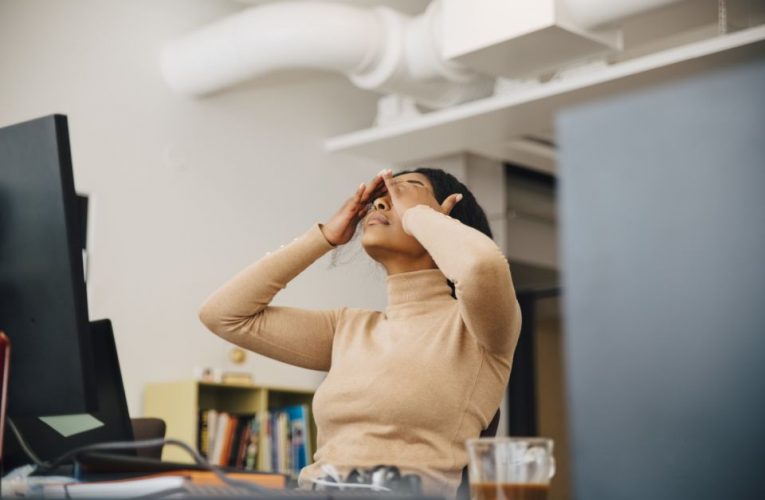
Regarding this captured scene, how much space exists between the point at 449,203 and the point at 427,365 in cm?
39

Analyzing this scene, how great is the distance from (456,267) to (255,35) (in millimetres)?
2960

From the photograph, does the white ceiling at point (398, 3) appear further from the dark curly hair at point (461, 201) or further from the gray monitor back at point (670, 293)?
the gray monitor back at point (670, 293)

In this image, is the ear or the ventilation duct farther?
the ventilation duct

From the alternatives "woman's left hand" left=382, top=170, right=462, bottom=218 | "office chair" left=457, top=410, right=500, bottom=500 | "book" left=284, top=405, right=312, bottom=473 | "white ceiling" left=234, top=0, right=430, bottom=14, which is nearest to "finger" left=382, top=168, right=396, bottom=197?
"woman's left hand" left=382, top=170, right=462, bottom=218

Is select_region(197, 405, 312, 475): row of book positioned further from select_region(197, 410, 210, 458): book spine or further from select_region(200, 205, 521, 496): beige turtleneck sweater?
select_region(200, 205, 521, 496): beige turtleneck sweater

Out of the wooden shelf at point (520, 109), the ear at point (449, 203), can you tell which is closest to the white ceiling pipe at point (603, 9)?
the wooden shelf at point (520, 109)

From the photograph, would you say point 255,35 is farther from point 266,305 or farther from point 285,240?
point 266,305

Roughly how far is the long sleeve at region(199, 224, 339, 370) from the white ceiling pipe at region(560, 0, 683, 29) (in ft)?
6.22

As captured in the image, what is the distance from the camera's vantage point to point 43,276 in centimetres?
122

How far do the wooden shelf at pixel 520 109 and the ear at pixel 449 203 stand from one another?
225cm

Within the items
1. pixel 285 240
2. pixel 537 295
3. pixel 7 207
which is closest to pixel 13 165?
pixel 7 207

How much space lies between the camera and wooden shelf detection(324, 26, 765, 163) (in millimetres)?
4008

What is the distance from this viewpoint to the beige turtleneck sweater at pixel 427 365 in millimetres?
1694

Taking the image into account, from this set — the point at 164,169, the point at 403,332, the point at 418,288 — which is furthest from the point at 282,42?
the point at 403,332
